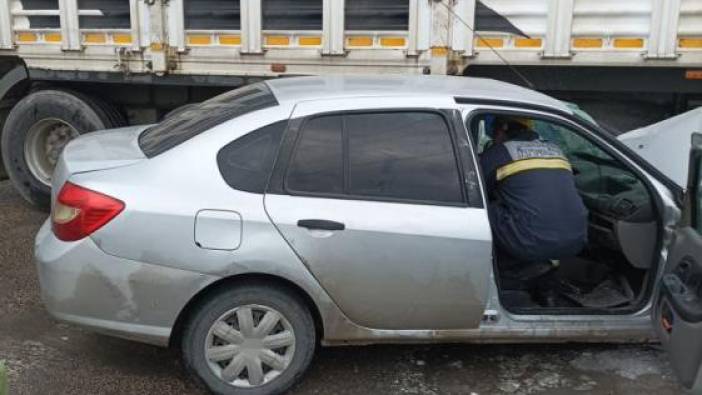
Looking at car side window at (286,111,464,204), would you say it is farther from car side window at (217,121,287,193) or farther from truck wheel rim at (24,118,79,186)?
truck wheel rim at (24,118,79,186)

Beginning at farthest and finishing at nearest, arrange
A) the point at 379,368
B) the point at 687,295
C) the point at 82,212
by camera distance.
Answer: the point at 379,368
the point at 82,212
the point at 687,295

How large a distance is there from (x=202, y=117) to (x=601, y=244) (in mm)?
2326

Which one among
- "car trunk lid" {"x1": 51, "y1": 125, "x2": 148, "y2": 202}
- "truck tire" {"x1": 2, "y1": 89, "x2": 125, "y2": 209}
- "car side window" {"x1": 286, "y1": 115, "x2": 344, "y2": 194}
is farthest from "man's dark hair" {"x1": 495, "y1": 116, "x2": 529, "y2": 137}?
"truck tire" {"x1": 2, "y1": 89, "x2": 125, "y2": 209}

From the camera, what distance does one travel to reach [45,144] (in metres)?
7.04

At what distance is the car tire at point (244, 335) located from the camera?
11.5ft

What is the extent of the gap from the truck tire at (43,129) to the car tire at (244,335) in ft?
12.4

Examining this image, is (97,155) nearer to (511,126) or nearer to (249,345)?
(249,345)

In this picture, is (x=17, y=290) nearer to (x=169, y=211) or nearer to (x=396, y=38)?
(x=169, y=211)

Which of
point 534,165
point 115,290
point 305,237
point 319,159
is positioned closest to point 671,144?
point 534,165

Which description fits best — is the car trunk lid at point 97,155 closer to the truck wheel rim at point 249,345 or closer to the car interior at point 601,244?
the truck wheel rim at point 249,345

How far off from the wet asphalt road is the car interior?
0.34 m

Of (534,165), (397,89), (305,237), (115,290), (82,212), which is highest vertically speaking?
(397,89)

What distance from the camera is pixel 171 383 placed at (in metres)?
3.86

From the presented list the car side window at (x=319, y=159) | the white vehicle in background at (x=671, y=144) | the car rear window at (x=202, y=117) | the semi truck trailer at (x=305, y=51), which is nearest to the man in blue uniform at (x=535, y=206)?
the white vehicle in background at (x=671, y=144)
